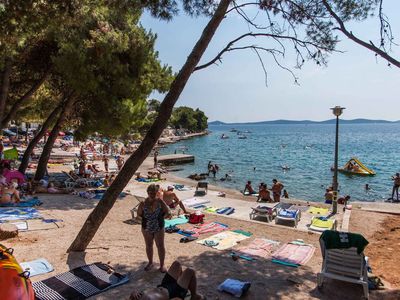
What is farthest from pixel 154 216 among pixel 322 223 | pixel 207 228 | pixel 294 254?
pixel 322 223

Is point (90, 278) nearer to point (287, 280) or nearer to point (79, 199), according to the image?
point (287, 280)

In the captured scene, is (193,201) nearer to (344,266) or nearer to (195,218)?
(195,218)

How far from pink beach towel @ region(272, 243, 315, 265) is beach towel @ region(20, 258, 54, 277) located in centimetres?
453

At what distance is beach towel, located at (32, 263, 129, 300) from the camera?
4.79 meters

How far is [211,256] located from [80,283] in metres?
2.94

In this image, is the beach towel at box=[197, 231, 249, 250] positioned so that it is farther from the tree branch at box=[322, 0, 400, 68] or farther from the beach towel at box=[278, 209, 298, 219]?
the tree branch at box=[322, 0, 400, 68]

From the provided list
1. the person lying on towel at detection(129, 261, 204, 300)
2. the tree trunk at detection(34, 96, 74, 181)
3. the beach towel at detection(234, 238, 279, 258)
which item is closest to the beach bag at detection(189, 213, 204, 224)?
the beach towel at detection(234, 238, 279, 258)

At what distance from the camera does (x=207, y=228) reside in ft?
31.6

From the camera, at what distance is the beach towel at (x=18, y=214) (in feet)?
29.4

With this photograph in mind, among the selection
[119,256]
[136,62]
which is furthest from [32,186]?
[119,256]

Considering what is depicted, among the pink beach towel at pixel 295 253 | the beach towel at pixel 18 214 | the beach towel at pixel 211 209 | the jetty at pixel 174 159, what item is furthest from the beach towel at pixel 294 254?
the jetty at pixel 174 159

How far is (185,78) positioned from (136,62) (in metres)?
8.72

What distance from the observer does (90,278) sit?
532 centimetres

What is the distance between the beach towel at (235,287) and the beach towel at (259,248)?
6.78 feet
